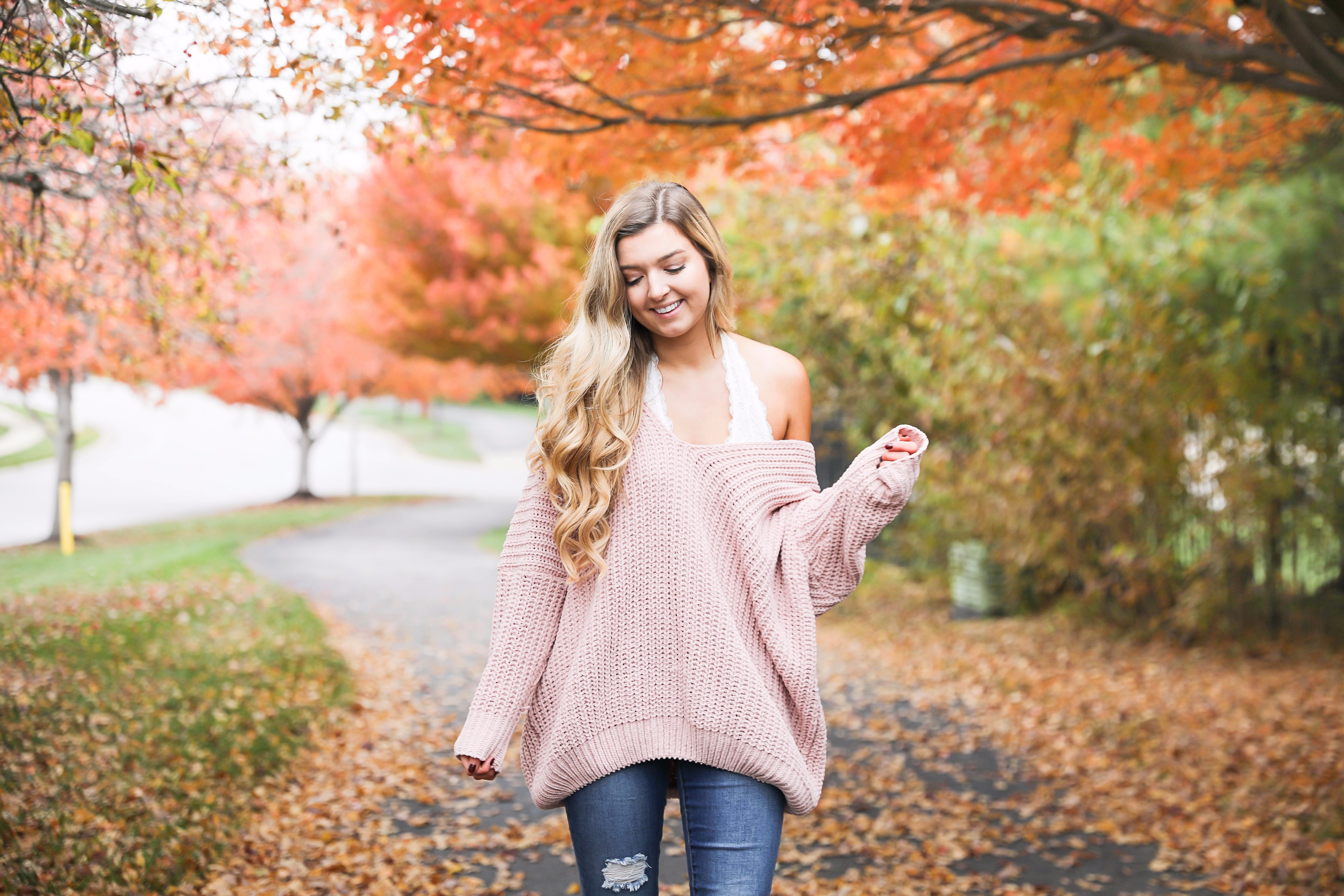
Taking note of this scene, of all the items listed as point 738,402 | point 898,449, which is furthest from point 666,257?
point 898,449

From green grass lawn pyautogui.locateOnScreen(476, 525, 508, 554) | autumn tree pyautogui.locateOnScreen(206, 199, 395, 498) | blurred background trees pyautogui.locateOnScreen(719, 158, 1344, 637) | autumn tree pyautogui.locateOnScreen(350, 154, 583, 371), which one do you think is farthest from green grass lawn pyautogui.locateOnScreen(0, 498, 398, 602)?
blurred background trees pyautogui.locateOnScreen(719, 158, 1344, 637)

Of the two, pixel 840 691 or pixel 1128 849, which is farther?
pixel 840 691

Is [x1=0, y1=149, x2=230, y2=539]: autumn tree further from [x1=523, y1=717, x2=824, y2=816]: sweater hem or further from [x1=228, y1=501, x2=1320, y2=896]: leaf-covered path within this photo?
[x1=228, y1=501, x2=1320, y2=896]: leaf-covered path

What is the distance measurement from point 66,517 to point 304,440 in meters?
7.83

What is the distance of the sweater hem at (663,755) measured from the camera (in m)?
1.98

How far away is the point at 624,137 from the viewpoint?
450cm

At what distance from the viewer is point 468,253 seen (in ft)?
46.1

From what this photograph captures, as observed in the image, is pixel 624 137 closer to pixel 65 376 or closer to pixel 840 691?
pixel 840 691

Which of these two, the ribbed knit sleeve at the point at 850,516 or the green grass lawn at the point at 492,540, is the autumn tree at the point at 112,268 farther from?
the green grass lawn at the point at 492,540

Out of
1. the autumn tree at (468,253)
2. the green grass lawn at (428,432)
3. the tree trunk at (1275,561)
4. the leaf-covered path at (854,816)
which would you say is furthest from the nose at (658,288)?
the green grass lawn at (428,432)

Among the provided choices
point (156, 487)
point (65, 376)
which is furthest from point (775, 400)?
point (156, 487)

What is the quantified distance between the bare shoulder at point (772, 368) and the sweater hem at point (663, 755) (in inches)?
30.3

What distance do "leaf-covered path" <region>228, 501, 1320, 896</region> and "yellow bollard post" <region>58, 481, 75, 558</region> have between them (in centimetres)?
782

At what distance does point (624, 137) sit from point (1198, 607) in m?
5.34
